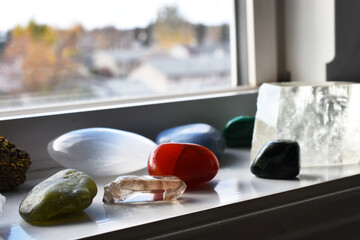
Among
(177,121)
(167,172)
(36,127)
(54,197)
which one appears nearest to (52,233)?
(54,197)

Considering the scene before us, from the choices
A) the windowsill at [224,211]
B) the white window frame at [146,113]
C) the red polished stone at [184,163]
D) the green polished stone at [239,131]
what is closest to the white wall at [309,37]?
the white window frame at [146,113]

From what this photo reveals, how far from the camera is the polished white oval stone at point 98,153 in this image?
26.9 inches

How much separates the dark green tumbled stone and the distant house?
1.26 ft

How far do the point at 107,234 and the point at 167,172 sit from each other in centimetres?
17

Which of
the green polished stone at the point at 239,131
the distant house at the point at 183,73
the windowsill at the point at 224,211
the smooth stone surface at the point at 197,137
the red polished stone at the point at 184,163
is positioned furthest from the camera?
the distant house at the point at 183,73

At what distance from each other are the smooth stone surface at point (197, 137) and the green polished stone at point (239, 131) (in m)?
0.07

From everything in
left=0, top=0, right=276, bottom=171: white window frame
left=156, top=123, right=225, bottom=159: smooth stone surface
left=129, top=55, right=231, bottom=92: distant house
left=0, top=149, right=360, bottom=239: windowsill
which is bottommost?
left=0, top=149, right=360, bottom=239: windowsill

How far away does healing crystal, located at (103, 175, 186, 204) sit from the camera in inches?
22.7

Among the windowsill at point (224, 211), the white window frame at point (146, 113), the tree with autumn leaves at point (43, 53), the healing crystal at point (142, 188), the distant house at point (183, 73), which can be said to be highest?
the tree with autumn leaves at point (43, 53)

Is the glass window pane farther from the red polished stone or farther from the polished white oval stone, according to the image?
the red polished stone

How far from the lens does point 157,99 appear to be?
2.99 feet

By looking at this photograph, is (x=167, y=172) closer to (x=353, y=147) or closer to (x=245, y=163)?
(x=245, y=163)

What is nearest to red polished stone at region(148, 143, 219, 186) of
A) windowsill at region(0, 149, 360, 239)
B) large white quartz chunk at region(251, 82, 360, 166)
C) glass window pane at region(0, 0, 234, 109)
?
windowsill at region(0, 149, 360, 239)

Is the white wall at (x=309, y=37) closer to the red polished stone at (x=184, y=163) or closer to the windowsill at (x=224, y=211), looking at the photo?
the windowsill at (x=224, y=211)
